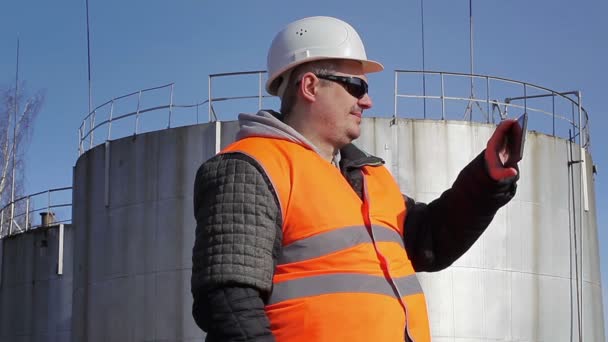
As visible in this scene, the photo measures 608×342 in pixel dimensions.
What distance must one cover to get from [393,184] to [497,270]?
8172mm

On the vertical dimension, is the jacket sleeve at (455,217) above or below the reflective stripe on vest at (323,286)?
above

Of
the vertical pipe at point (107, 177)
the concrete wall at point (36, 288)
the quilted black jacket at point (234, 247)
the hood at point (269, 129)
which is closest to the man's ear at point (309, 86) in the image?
the hood at point (269, 129)

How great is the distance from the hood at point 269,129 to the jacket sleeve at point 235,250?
240 mm

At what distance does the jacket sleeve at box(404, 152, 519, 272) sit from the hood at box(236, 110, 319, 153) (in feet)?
1.66

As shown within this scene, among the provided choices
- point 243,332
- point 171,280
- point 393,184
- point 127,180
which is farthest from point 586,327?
point 243,332

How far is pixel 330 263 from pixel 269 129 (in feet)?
1.71

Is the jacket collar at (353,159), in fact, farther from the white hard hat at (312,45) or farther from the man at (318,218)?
the white hard hat at (312,45)

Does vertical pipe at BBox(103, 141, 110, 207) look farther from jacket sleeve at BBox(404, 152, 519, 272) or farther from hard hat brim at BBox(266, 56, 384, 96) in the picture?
jacket sleeve at BBox(404, 152, 519, 272)

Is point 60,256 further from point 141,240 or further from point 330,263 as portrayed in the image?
point 330,263

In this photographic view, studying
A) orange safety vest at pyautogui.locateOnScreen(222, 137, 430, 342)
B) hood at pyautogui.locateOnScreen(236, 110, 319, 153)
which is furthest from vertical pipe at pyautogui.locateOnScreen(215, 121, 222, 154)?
→ orange safety vest at pyautogui.locateOnScreen(222, 137, 430, 342)

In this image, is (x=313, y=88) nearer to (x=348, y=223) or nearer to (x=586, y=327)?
(x=348, y=223)

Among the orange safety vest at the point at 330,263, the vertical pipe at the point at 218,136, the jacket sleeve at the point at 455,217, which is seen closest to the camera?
the orange safety vest at the point at 330,263

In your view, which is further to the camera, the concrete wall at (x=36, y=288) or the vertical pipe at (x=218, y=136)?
the concrete wall at (x=36, y=288)

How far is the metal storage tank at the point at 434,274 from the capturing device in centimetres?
1145
